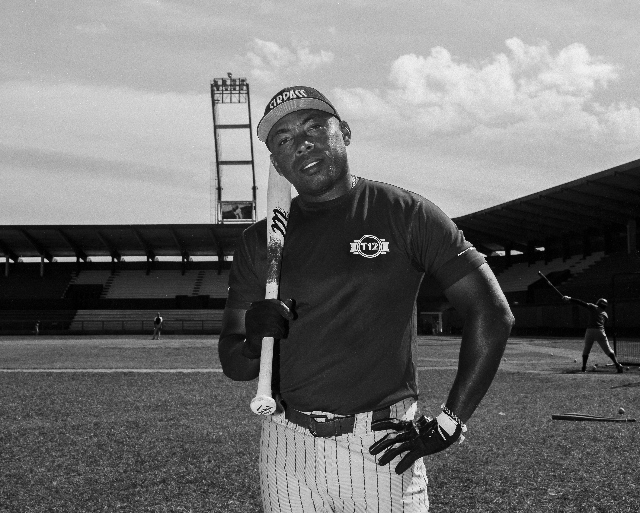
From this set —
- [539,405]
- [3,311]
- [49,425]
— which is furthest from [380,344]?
[3,311]

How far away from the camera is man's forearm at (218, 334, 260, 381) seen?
309 centimetres

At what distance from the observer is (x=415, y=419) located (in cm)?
277

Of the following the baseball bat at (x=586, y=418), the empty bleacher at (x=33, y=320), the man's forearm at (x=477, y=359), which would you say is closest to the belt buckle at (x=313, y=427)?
the man's forearm at (x=477, y=359)

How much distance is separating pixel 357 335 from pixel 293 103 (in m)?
0.90

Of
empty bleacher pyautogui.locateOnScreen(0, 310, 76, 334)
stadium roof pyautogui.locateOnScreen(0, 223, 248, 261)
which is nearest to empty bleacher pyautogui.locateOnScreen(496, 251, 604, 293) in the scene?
stadium roof pyautogui.locateOnScreen(0, 223, 248, 261)

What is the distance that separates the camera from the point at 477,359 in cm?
255

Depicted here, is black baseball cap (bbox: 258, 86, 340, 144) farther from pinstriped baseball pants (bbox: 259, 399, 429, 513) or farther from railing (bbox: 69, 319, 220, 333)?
railing (bbox: 69, 319, 220, 333)

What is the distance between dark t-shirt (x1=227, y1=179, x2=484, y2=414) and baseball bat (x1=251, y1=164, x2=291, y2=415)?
0.09m

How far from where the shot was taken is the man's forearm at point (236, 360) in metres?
3.09

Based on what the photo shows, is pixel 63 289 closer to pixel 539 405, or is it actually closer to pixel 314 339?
pixel 539 405

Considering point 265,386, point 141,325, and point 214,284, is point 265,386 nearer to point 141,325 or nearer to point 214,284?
point 141,325

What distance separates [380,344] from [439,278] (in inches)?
12.2

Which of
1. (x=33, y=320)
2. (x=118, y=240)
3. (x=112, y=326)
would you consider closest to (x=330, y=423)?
(x=112, y=326)

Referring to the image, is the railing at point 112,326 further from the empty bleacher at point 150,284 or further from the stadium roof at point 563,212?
the stadium roof at point 563,212
